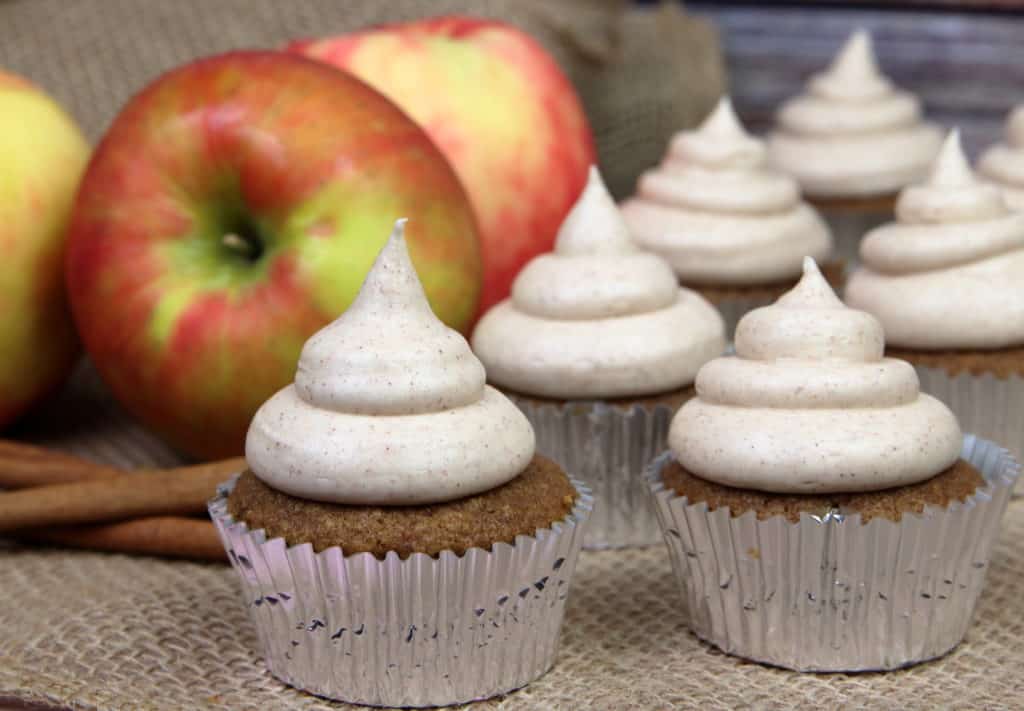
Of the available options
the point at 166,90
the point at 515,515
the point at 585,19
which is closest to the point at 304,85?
the point at 166,90

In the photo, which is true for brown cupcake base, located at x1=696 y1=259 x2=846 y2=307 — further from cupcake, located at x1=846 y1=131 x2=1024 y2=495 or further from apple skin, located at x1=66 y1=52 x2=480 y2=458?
apple skin, located at x1=66 y1=52 x2=480 y2=458

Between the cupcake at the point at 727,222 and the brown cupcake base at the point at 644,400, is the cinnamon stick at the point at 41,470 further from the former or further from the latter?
the cupcake at the point at 727,222

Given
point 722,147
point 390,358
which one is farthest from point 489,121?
point 390,358

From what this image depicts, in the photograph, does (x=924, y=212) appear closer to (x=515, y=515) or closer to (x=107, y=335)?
(x=515, y=515)

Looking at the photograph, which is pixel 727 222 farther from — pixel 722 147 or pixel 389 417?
pixel 389 417

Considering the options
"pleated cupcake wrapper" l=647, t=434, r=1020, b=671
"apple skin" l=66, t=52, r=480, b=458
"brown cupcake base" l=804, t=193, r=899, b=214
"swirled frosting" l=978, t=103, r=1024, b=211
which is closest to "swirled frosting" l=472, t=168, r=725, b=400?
"apple skin" l=66, t=52, r=480, b=458

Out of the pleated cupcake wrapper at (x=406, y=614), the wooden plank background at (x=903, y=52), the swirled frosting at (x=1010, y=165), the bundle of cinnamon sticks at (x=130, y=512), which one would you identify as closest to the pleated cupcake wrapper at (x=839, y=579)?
the pleated cupcake wrapper at (x=406, y=614)
